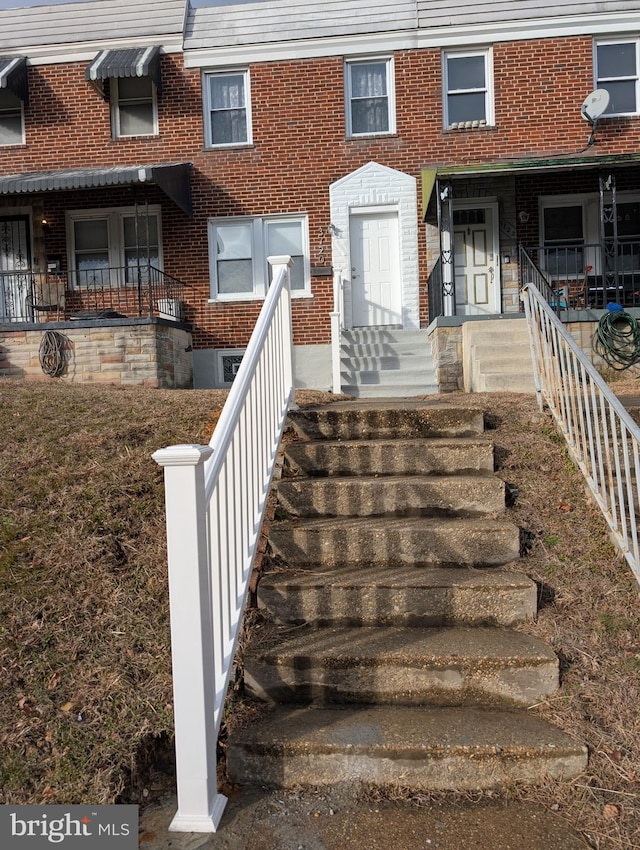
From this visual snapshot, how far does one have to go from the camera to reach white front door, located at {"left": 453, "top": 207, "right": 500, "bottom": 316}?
11883 mm

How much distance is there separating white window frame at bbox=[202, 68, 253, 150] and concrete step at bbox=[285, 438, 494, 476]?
9.28 m

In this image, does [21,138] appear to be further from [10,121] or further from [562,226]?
[562,226]

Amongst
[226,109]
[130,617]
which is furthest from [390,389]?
[130,617]

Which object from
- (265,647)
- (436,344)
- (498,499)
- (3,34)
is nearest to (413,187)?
(436,344)

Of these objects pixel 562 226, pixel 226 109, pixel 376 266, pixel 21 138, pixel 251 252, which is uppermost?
pixel 226 109

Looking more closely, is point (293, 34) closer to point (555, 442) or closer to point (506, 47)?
point (506, 47)

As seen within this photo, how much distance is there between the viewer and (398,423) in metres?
4.75

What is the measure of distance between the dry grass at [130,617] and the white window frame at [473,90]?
8460 mm

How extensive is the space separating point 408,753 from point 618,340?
7.50 metres

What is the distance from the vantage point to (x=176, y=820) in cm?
246

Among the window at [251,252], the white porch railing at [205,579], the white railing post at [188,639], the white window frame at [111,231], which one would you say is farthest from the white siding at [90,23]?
the white railing post at [188,639]

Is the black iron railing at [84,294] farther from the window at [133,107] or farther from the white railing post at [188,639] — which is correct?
the white railing post at [188,639]

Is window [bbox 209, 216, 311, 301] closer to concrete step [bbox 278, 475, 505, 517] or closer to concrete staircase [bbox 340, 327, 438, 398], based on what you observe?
concrete staircase [bbox 340, 327, 438, 398]

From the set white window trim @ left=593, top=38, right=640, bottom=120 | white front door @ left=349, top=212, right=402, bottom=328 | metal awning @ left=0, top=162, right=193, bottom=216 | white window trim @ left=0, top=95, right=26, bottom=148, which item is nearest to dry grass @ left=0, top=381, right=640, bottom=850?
metal awning @ left=0, top=162, right=193, bottom=216
